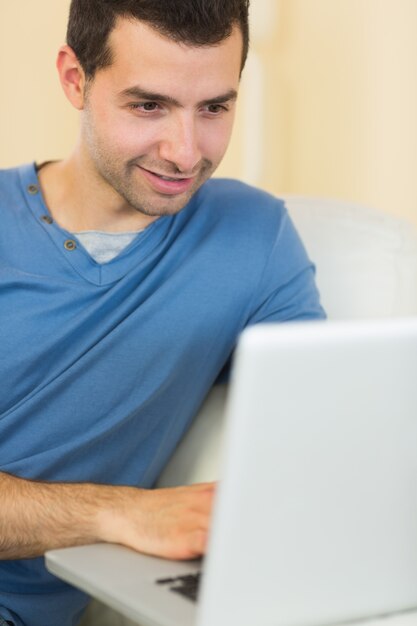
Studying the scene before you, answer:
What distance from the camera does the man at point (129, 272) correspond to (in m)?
1.69

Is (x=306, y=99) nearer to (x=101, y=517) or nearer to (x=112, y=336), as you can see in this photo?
(x=112, y=336)

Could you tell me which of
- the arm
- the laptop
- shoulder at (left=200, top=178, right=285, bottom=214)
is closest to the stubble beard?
shoulder at (left=200, top=178, right=285, bottom=214)

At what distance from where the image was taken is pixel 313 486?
104 cm

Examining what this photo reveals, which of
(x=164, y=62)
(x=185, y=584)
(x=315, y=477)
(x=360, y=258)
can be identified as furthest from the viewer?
(x=360, y=258)

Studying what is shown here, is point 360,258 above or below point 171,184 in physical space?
below

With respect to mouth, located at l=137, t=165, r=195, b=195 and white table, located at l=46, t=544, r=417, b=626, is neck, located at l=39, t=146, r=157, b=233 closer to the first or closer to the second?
mouth, located at l=137, t=165, r=195, b=195

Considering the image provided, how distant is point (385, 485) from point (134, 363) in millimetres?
711

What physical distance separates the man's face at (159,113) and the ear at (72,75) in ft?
0.13

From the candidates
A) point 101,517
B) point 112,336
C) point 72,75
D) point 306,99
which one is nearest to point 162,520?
point 101,517

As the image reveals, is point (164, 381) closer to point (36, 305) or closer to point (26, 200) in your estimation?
point (36, 305)

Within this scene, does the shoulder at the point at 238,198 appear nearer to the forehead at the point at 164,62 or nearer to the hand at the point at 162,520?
the forehead at the point at 164,62

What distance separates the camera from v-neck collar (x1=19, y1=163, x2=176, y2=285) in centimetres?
176

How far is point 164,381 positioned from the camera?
69.4 inches

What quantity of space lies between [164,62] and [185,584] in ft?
2.46
